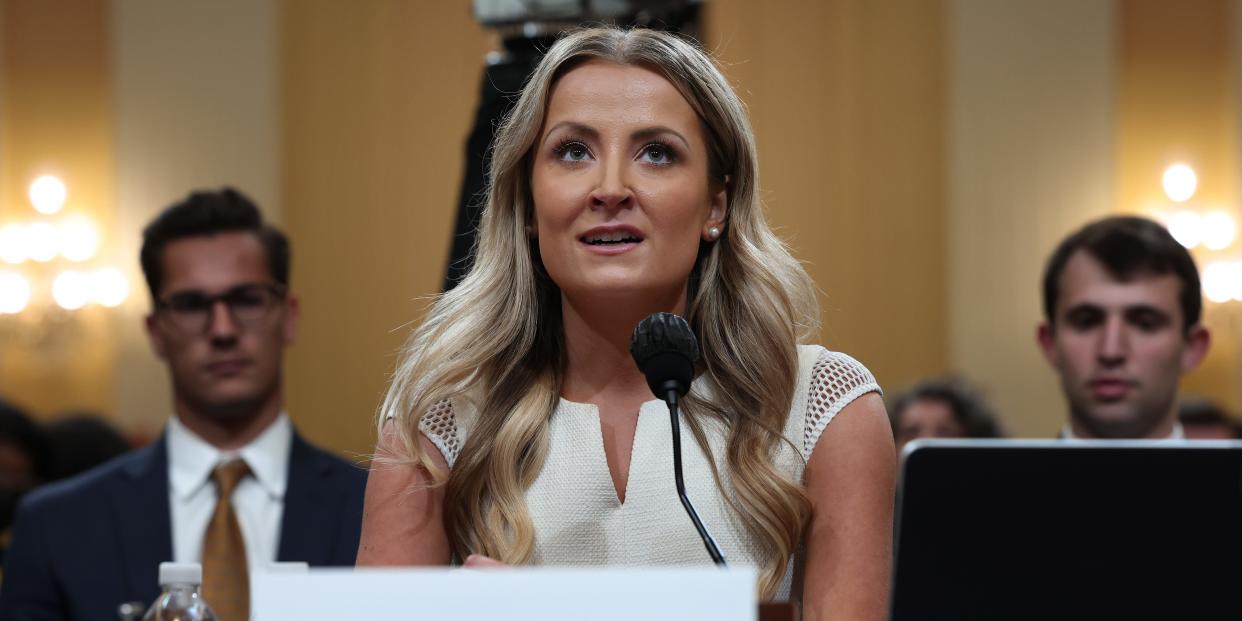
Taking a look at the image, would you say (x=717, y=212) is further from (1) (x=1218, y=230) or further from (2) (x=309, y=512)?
(1) (x=1218, y=230)

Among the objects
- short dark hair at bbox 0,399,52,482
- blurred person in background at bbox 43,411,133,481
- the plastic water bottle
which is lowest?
blurred person in background at bbox 43,411,133,481

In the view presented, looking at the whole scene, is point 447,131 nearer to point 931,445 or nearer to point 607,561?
point 607,561

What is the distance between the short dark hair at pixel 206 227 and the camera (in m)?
3.29

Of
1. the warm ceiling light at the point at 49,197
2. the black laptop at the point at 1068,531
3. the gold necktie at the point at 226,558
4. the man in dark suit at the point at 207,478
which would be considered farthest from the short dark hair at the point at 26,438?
the black laptop at the point at 1068,531

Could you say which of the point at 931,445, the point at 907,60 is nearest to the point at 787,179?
the point at 907,60

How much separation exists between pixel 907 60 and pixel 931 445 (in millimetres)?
5850

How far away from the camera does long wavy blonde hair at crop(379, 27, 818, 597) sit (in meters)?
1.98

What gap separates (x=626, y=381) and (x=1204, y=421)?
2.92 m

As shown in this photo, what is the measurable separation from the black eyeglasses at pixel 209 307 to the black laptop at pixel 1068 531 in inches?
84.4

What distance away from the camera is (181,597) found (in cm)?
201

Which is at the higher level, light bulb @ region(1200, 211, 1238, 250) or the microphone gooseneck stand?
the microphone gooseneck stand

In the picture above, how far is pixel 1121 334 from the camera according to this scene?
3059 millimetres

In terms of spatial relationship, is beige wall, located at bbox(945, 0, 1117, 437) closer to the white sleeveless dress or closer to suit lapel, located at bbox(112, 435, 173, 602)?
suit lapel, located at bbox(112, 435, 173, 602)

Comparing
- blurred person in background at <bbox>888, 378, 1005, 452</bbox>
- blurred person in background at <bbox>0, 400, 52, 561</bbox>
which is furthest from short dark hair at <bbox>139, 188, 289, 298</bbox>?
blurred person in background at <bbox>888, 378, 1005, 452</bbox>
